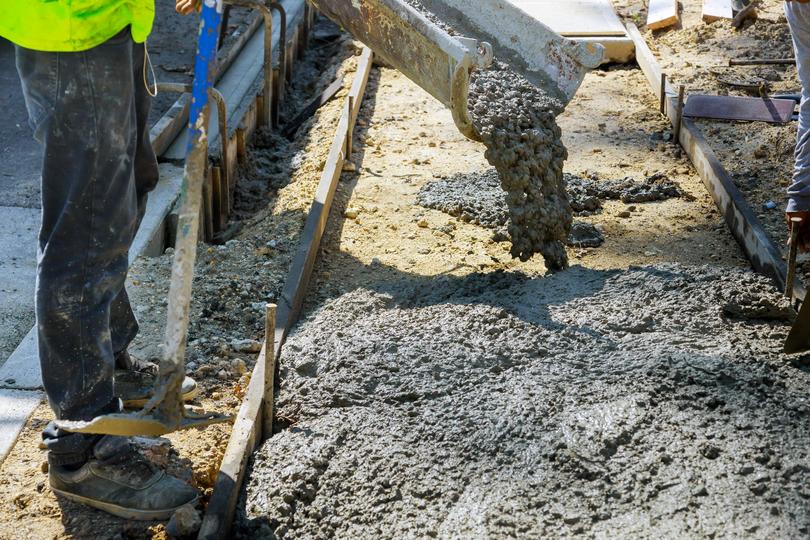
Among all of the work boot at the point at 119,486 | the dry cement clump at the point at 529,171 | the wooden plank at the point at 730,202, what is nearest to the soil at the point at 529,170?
the dry cement clump at the point at 529,171

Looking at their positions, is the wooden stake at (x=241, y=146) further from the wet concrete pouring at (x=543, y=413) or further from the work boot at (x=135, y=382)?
the work boot at (x=135, y=382)

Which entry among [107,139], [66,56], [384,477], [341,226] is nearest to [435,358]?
[384,477]

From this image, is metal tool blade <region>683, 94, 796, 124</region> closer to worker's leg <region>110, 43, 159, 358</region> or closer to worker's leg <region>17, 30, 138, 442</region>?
worker's leg <region>110, 43, 159, 358</region>

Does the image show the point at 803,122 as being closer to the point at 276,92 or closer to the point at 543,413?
the point at 543,413

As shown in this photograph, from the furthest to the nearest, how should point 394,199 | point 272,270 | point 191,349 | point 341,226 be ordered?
point 394,199
point 341,226
point 272,270
point 191,349

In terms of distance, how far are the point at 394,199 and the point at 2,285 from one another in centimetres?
246

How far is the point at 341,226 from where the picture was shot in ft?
19.3

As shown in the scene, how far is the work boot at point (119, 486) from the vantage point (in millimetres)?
3281

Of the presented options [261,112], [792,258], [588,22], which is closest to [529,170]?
[792,258]

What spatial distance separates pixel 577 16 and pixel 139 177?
272 inches

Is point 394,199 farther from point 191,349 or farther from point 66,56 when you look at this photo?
point 66,56

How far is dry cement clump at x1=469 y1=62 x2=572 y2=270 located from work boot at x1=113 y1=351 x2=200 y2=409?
191 cm

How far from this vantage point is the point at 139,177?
3.63 metres

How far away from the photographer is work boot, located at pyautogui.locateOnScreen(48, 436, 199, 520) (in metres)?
3.28
